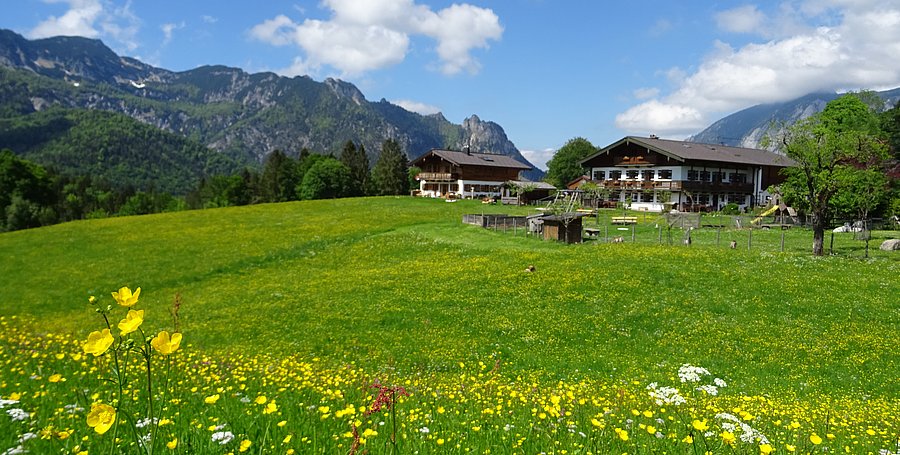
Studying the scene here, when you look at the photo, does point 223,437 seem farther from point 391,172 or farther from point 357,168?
point 357,168

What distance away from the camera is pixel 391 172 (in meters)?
125

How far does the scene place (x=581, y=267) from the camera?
27.7m

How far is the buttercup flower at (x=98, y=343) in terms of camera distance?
2291 millimetres

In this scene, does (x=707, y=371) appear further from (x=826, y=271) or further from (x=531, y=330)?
(x=826, y=271)

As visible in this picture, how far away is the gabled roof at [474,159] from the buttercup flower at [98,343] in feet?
304

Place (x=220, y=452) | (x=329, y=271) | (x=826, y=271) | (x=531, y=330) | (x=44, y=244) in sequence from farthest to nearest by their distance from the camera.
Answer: (x=44, y=244) < (x=329, y=271) < (x=826, y=271) < (x=531, y=330) < (x=220, y=452)

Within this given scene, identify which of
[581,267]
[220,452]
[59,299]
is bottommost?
[59,299]

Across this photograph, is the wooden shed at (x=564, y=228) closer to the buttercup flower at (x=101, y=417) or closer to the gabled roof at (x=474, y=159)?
the buttercup flower at (x=101, y=417)

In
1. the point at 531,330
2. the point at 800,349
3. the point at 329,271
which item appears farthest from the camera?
the point at 329,271

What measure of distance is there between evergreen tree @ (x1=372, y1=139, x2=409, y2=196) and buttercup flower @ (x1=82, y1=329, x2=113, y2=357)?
12316 cm

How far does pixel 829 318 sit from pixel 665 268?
8079mm

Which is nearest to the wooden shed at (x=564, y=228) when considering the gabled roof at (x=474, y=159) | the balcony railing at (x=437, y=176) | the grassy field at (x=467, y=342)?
the grassy field at (x=467, y=342)

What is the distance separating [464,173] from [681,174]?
39.9 m

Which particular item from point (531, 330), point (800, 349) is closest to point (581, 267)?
point (531, 330)
